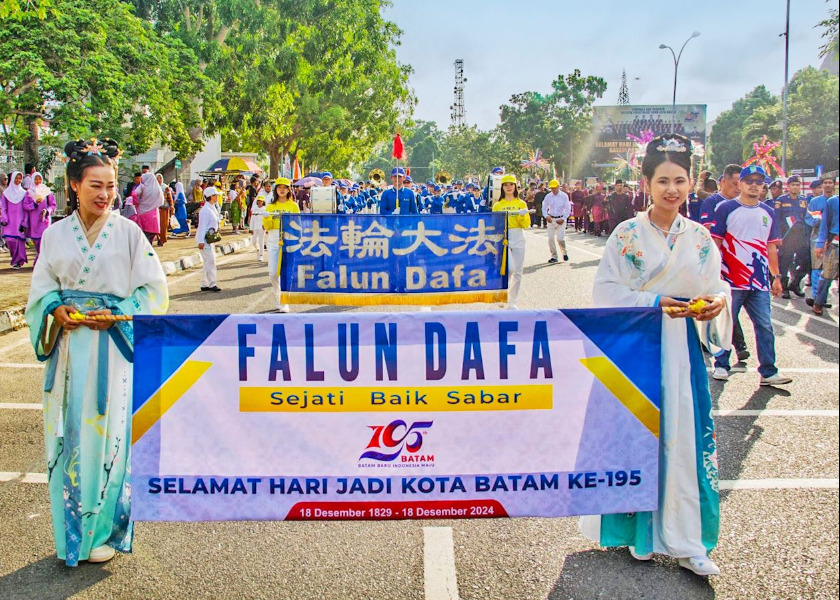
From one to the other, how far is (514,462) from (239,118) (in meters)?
31.9

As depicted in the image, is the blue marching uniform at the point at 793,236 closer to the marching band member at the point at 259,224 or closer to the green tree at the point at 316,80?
the marching band member at the point at 259,224

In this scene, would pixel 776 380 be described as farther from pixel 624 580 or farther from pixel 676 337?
pixel 624 580

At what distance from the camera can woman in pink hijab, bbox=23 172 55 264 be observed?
15.5 m

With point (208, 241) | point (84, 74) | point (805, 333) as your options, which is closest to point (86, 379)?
point (805, 333)

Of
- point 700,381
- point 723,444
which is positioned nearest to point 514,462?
point 700,381

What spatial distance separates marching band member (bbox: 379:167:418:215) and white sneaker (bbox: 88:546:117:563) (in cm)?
1219

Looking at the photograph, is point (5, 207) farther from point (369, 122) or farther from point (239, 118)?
point (369, 122)

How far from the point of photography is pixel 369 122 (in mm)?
41250

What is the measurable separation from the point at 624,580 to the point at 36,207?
15034 millimetres

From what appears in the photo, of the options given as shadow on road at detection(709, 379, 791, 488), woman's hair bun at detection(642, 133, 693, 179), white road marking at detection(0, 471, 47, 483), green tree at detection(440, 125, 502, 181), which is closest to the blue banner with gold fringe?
shadow on road at detection(709, 379, 791, 488)

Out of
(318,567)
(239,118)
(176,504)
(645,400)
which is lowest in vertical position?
(318,567)

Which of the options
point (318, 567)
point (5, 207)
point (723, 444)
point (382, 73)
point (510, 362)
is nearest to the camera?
point (510, 362)

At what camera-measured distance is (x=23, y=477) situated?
4793 mm

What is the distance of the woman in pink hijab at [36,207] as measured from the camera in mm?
15461
